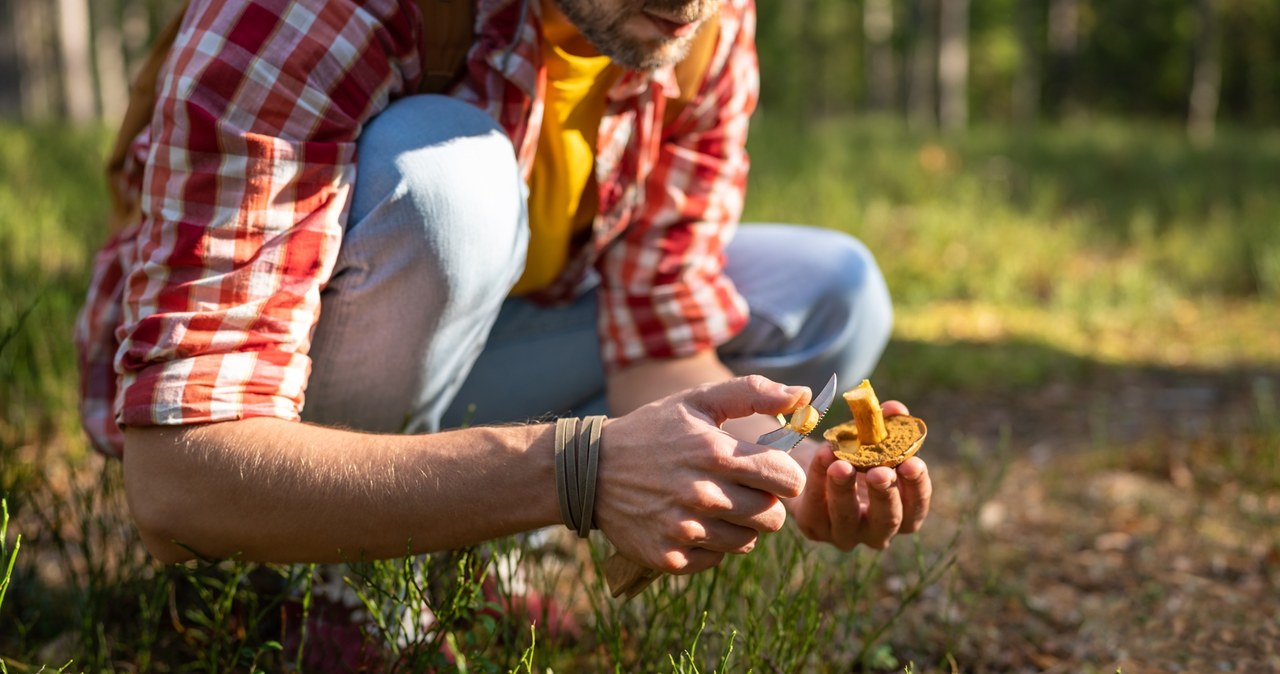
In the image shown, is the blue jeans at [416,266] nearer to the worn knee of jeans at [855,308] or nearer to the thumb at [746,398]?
the thumb at [746,398]

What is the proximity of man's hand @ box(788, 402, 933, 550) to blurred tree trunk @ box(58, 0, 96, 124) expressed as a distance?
1147 cm

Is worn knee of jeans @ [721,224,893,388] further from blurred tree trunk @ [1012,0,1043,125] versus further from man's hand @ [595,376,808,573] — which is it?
blurred tree trunk @ [1012,0,1043,125]

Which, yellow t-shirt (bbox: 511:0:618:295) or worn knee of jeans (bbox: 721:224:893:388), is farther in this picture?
worn knee of jeans (bbox: 721:224:893:388)

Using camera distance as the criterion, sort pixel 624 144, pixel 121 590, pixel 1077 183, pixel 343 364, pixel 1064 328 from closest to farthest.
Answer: pixel 343 364, pixel 121 590, pixel 624 144, pixel 1064 328, pixel 1077 183

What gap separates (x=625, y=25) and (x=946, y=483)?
1732mm

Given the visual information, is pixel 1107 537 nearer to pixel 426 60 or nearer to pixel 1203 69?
pixel 426 60

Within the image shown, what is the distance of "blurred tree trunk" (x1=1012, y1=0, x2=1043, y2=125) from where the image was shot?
966 inches

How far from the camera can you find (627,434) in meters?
1.24

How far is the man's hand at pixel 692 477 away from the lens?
3.95 ft

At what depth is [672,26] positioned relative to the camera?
61.7 inches

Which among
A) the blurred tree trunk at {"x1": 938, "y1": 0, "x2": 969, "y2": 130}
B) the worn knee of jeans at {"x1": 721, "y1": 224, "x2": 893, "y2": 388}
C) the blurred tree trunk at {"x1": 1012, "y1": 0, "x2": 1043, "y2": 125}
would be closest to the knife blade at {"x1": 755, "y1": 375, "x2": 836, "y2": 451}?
the worn knee of jeans at {"x1": 721, "y1": 224, "x2": 893, "y2": 388}

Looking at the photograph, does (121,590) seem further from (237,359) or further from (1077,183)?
(1077,183)

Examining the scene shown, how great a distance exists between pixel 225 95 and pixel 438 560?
824 mm

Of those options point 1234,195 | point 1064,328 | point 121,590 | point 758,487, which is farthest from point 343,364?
point 1234,195
